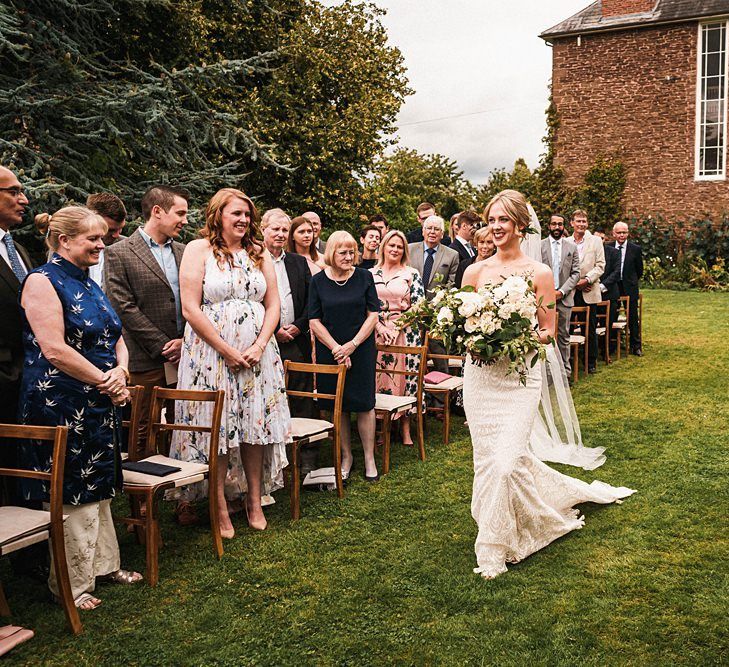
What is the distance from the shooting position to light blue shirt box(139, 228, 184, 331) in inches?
228

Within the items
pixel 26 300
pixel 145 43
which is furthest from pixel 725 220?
pixel 26 300

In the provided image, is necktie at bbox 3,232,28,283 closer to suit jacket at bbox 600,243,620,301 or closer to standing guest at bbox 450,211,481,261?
standing guest at bbox 450,211,481,261

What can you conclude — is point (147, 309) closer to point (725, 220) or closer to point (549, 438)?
point (549, 438)

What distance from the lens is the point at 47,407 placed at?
4.05m

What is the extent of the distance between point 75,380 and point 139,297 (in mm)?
1754

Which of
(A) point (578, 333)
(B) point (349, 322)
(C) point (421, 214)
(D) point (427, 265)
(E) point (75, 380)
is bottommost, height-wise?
(A) point (578, 333)

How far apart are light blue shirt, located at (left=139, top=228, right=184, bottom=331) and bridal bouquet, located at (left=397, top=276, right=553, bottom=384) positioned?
225 cm

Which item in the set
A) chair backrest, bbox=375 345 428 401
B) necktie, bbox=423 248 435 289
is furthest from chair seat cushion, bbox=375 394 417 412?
necktie, bbox=423 248 435 289

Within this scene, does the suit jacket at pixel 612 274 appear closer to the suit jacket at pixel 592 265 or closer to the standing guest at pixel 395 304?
the suit jacket at pixel 592 265

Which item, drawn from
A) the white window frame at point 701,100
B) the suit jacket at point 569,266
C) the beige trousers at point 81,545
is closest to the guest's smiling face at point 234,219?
the beige trousers at point 81,545

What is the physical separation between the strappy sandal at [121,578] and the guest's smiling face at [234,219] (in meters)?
2.33

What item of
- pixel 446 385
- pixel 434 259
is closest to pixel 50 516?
pixel 446 385

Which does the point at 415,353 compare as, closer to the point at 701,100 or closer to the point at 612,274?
the point at 612,274

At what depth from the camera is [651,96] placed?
994 inches
